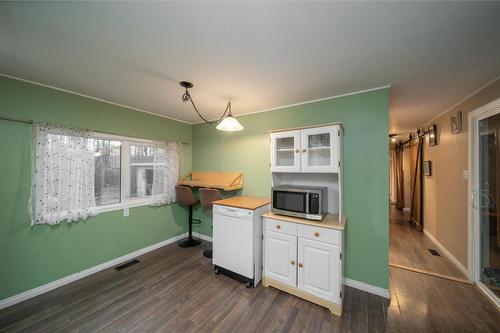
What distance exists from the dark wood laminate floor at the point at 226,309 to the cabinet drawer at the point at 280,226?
711 millimetres

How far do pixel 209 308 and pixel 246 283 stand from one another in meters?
0.53

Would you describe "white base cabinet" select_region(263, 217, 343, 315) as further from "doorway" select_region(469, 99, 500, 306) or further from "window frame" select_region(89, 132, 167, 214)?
"window frame" select_region(89, 132, 167, 214)

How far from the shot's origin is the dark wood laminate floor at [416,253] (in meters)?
2.58

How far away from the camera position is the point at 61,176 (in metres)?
2.20

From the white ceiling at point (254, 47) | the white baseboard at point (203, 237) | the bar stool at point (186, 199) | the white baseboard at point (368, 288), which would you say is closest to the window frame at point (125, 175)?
the bar stool at point (186, 199)

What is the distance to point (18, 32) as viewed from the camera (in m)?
1.29

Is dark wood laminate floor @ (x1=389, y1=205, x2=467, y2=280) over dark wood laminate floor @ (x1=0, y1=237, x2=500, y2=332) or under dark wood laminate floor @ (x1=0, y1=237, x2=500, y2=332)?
over

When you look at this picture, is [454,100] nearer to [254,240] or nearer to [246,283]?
[254,240]

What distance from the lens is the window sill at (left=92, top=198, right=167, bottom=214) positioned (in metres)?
2.56

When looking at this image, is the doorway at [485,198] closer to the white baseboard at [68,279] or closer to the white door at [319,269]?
the white door at [319,269]

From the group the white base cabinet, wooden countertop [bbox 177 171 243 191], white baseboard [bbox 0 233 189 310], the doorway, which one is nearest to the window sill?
wooden countertop [bbox 177 171 243 191]

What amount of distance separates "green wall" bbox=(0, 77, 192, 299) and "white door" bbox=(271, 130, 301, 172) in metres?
2.22

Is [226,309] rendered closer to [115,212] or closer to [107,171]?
[115,212]

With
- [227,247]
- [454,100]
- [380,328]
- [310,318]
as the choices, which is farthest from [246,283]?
[454,100]
